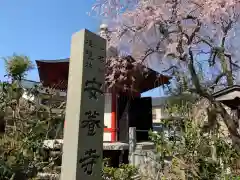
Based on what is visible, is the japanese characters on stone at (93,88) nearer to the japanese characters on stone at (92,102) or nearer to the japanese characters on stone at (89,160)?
the japanese characters on stone at (92,102)

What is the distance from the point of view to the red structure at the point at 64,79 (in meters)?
8.66

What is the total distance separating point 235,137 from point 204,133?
0.99 meters

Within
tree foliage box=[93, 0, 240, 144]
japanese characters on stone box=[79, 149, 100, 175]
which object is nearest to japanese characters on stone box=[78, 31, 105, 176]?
japanese characters on stone box=[79, 149, 100, 175]

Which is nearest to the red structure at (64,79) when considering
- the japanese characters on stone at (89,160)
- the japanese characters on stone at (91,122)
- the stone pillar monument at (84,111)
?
the stone pillar monument at (84,111)

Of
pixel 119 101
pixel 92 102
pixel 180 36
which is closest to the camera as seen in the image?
pixel 92 102

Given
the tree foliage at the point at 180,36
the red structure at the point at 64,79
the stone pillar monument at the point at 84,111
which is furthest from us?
the red structure at the point at 64,79

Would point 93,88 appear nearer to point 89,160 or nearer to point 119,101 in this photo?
point 89,160

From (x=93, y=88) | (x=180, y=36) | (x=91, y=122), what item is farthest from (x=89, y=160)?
(x=180, y=36)

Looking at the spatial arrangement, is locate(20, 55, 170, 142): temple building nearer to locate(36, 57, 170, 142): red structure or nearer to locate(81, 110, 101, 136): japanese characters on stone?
locate(36, 57, 170, 142): red structure

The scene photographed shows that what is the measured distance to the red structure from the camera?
8.66 m

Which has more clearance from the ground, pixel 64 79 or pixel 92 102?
pixel 64 79

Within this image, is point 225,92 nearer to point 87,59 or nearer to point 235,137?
point 235,137

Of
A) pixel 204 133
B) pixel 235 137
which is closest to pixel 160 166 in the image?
pixel 204 133

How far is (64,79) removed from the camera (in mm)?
9188
